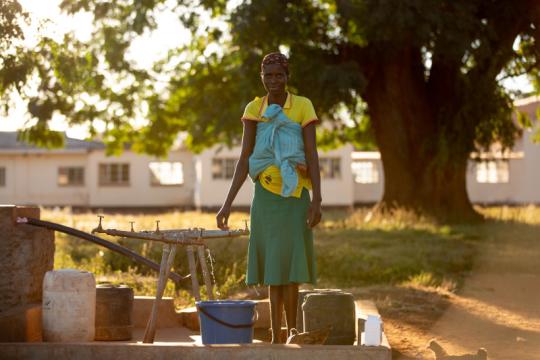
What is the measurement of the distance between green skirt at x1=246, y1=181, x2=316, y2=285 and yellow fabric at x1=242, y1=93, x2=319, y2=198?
0.05m

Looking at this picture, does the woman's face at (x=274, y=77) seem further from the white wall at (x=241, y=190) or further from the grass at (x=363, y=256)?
the white wall at (x=241, y=190)

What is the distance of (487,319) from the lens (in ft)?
35.3

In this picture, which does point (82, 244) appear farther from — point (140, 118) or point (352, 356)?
point (352, 356)

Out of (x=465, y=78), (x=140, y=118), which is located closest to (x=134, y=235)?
(x=465, y=78)

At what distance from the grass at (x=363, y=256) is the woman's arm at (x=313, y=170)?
5.16m

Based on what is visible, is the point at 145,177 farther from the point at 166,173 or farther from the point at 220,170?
the point at 220,170

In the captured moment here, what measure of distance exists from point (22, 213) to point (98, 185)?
3892 centimetres

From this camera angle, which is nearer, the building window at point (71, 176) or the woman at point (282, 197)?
the woman at point (282, 197)

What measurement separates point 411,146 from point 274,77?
18056mm

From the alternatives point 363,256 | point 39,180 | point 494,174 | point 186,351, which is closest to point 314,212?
point 186,351

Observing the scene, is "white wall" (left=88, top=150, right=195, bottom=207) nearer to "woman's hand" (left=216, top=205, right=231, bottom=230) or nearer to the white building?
the white building

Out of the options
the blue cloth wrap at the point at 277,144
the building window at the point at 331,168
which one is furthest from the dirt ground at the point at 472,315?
the building window at the point at 331,168

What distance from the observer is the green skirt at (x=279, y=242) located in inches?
262

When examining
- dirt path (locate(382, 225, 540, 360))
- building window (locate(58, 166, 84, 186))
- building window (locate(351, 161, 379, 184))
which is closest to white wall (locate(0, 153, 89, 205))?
building window (locate(58, 166, 84, 186))
